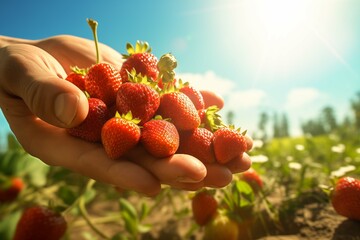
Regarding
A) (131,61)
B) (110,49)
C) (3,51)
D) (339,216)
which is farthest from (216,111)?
(110,49)

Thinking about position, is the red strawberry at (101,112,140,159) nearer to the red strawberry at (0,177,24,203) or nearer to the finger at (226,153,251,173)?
the finger at (226,153,251,173)

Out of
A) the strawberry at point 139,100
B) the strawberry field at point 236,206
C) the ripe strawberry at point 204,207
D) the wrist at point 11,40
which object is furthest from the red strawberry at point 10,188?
the ripe strawberry at point 204,207

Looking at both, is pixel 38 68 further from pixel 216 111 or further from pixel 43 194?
pixel 43 194

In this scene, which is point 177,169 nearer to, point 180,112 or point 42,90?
point 180,112

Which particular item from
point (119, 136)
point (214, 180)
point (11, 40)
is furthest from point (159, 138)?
point (11, 40)

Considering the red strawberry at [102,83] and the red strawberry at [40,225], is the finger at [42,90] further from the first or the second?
the red strawberry at [40,225]

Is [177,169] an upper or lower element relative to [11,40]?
upper
